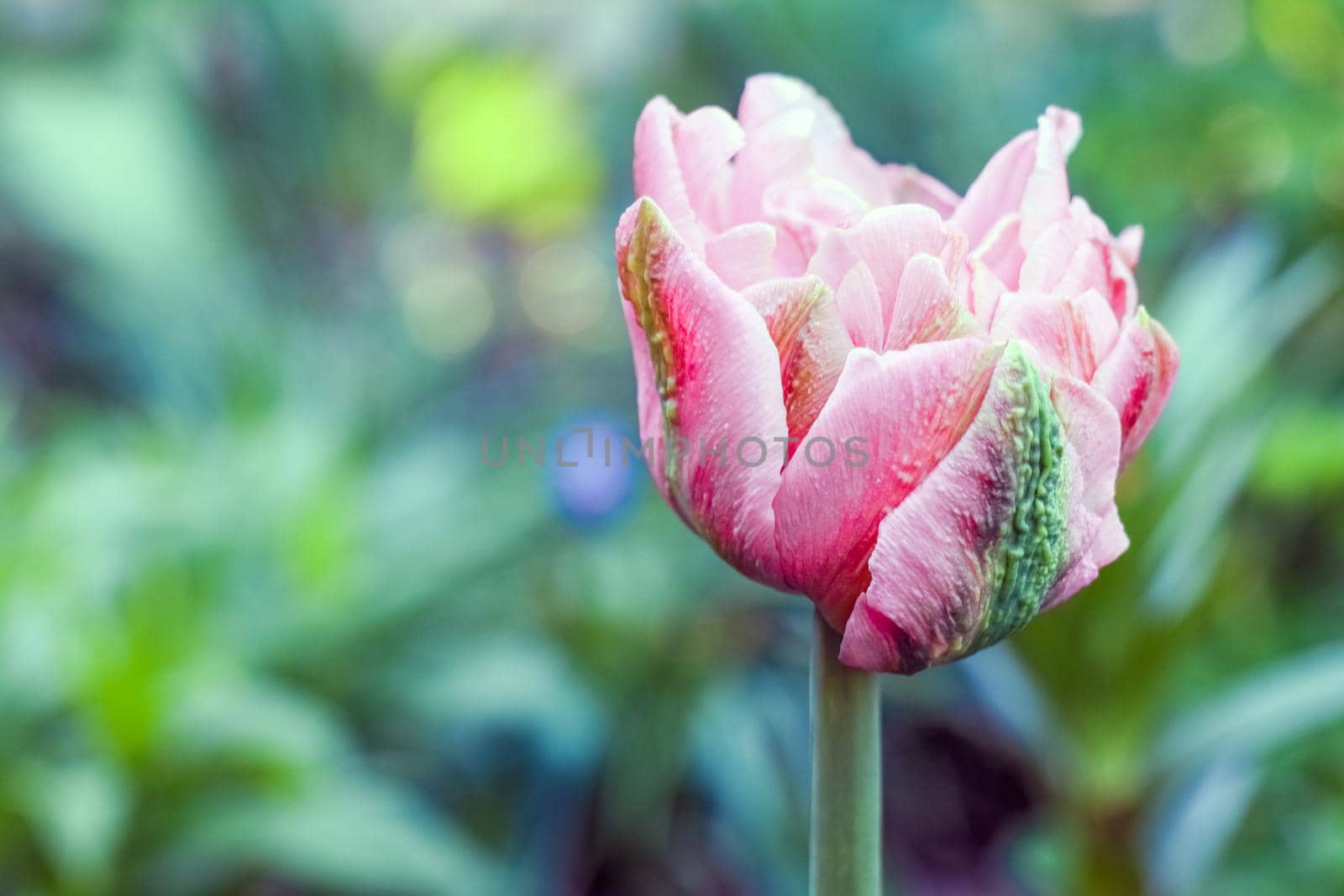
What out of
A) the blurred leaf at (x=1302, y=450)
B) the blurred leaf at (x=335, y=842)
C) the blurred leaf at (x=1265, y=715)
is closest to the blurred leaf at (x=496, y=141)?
the blurred leaf at (x=335, y=842)

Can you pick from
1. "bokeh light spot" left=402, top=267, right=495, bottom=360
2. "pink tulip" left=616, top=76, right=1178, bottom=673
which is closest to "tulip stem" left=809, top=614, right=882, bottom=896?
"pink tulip" left=616, top=76, right=1178, bottom=673

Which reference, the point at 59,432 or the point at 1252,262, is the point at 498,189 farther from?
the point at 1252,262

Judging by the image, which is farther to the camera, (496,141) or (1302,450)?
(496,141)

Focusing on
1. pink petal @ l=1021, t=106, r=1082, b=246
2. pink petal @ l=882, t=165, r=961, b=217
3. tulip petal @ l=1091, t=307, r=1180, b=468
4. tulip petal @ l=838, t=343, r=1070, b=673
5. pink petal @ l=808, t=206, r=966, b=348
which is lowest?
tulip petal @ l=838, t=343, r=1070, b=673

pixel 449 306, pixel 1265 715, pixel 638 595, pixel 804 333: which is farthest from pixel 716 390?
pixel 449 306

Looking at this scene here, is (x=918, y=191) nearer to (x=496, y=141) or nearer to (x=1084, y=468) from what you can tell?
(x=1084, y=468)

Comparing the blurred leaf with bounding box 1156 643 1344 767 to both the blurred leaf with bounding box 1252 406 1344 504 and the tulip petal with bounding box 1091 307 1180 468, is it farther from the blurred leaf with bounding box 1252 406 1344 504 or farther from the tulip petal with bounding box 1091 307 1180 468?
the tulip petal with bounding box 1091 307 1180 468

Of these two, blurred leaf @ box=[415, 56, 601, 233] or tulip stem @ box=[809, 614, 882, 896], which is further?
blurred leaf @ box=[415, 56, 601, 233]
